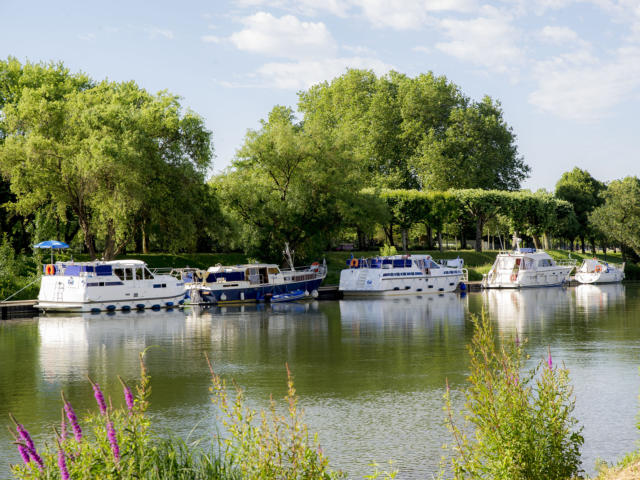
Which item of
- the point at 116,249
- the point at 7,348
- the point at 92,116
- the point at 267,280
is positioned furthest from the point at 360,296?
the point at 7,348

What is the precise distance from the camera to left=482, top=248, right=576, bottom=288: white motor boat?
63531 millimetres

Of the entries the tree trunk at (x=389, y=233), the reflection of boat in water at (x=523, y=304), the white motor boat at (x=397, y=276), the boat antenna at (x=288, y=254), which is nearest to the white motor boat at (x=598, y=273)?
the reflection of boat in water at (x=523, y=304)

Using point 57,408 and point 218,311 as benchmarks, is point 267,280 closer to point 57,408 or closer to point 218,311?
point 218,311

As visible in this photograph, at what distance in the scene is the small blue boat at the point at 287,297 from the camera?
50.8 meters

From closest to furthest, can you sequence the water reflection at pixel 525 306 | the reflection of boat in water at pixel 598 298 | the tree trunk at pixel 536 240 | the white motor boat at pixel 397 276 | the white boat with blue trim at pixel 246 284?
the water reflection at pixel 525 306 → the reflection of boat in water at pixel 598 298 → the white boat with blue trim at pixel 246 284 → the white motor boat at pixel 397 276 → the tree trunk at pixel 536 240

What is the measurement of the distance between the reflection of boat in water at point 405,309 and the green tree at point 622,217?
114 ft

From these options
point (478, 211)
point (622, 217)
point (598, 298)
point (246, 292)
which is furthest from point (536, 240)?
point (246, 292)

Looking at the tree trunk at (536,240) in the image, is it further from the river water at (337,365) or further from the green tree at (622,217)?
the river water at (337,365)

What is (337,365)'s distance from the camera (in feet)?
72.2

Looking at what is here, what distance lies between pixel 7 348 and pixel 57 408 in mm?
12756

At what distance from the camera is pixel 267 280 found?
5131 centimetres

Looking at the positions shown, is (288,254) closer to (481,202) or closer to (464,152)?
(481,202)

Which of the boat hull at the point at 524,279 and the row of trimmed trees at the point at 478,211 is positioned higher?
the row of trimmed trees at the point at 478,211

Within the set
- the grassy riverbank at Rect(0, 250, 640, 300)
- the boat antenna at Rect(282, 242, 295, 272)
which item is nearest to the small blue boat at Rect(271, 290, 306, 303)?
the boat antenna at Rect(282, 242, 295, 272)
